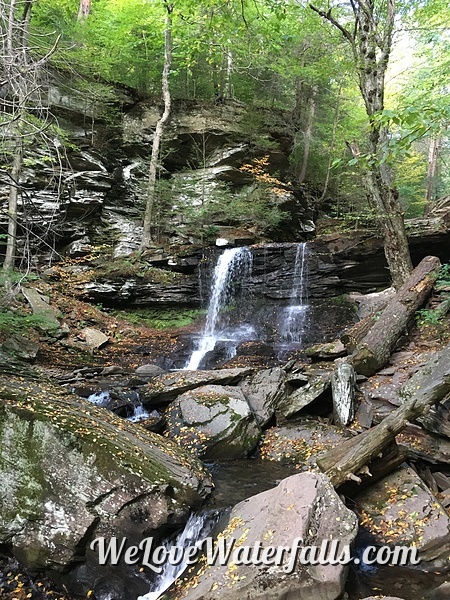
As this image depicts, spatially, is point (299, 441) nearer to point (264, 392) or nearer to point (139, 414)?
point (264, 392)

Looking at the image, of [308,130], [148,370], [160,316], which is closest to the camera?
[148,370]

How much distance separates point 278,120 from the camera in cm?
1703

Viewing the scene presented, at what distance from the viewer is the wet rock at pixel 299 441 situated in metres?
5.64

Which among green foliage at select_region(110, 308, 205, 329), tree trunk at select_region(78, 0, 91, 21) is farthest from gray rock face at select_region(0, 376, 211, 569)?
tree trunk at select_region(78, 0, 91, 21)

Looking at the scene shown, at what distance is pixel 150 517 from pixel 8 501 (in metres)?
1.37

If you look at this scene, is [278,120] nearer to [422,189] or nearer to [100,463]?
[422,189]

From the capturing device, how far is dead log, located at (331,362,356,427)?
6008 millimetres

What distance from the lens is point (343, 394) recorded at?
→ 612cm

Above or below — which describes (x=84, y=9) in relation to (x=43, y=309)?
above

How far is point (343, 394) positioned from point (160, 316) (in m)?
8.24

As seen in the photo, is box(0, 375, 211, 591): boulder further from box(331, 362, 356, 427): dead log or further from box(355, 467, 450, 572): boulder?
box(331, 362, 356, 427): dead log

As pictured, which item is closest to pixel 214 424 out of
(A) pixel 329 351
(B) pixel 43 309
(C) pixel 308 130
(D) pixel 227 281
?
(A) pixel 329 351

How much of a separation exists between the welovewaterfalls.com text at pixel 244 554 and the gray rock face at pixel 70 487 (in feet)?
0.47

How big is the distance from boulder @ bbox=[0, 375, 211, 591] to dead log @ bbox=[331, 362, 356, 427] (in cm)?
270
